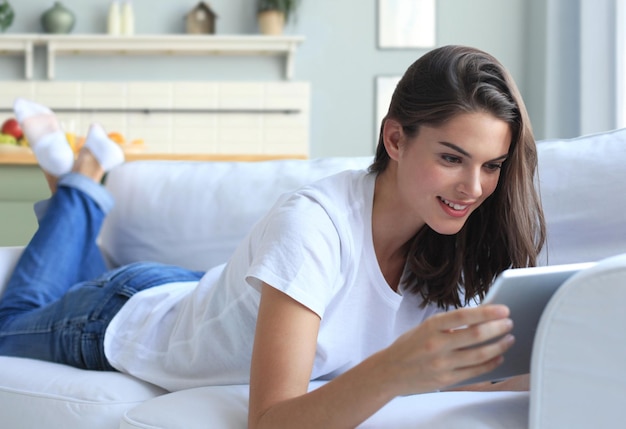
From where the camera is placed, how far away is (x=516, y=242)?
4.40ft

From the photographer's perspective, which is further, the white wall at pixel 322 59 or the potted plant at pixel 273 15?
the white wall at pixel 322 59

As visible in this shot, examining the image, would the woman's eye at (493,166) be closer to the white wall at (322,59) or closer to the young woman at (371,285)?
the young woman at (371,285)

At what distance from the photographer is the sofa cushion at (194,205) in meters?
2.02

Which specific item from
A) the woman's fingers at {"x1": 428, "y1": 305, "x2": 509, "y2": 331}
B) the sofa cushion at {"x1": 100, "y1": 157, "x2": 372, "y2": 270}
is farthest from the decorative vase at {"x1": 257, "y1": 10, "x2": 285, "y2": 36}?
the woman's fingers at {"x1": 428, "y1": 305, "x2": 509, "y2": 331}

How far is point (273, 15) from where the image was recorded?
5.41 m

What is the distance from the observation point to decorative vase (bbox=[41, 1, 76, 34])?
5.40m

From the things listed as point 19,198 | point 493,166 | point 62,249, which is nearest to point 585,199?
point 493,166

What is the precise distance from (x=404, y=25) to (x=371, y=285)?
4495 millimetres

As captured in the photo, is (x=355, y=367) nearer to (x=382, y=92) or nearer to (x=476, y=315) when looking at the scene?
(x=476, y=315)

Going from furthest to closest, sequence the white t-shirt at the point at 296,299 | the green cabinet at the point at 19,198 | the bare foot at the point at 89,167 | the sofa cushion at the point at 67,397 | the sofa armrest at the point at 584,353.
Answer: the green cabinet at the point at 19,198 < the bare foot at the point at 89,167 < the sofa cushion at the point at 67,397 < the white t-shirt at the point at 296,299 < the sofa armrest at the point at 584,353

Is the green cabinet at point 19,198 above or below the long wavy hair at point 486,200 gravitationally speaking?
below

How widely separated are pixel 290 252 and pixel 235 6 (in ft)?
15.3

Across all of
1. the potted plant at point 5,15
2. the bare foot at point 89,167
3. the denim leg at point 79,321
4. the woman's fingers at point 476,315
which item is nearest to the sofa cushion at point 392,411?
the woman's fingers at point 476,315

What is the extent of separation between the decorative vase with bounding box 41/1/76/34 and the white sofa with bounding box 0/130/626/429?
3553 mm
